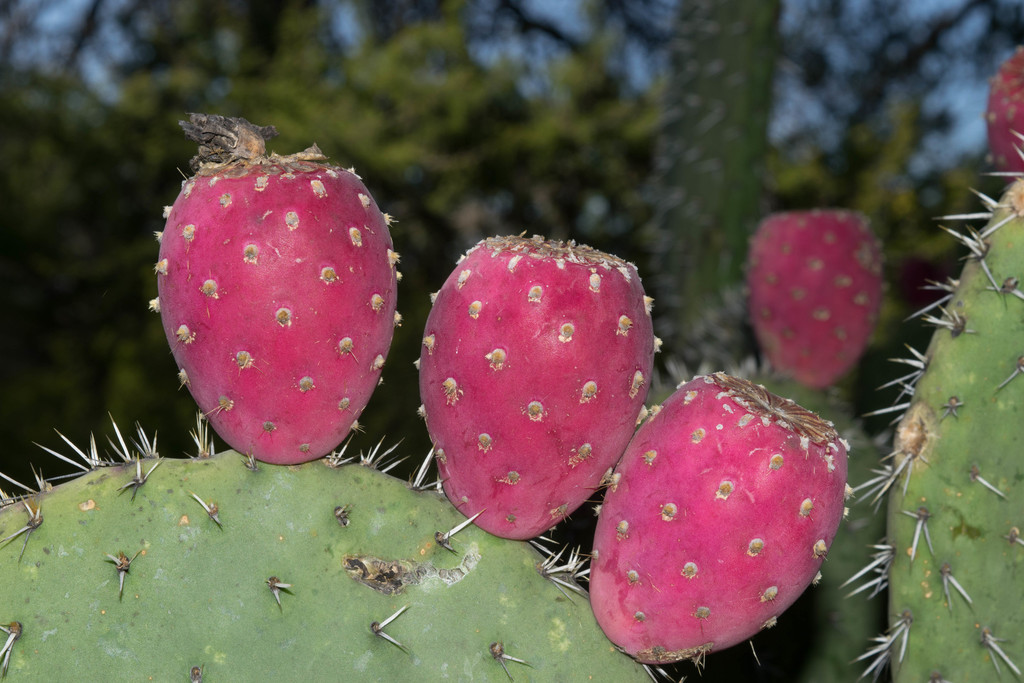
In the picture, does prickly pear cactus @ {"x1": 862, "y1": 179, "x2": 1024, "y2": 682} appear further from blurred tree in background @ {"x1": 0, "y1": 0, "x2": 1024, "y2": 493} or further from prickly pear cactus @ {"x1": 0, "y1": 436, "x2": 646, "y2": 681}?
blurred tree in background @ {"x1": 0, "y1": 0, "x2": 1024, "y2": 493}

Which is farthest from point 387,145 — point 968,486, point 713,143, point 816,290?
point 968,486

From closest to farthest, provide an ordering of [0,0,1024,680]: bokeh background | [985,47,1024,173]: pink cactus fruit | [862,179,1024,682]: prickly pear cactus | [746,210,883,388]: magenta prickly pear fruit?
[862,179,1024,682]: prickly pear cactus → [985,47,1024,173]: pink cactus fruit → [746,210,883,388]: magenta prickly pear fruit → [0,0,1024,680]: bokeh background

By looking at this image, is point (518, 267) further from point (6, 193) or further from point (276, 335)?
point (6, 193)

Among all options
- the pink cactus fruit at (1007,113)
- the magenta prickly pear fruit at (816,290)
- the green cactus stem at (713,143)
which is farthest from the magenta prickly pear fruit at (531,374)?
the green cactus stem at (713,143)

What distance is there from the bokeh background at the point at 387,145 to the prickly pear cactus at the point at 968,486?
269 centimetres

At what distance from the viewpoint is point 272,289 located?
86 centimetres

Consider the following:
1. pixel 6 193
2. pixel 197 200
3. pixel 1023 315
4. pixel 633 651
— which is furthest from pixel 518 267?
pixel 6 193

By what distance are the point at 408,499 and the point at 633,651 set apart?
29cm

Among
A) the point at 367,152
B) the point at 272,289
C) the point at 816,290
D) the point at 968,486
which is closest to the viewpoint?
the point at 272,289

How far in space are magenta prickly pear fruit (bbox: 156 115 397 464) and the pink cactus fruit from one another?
109 cm

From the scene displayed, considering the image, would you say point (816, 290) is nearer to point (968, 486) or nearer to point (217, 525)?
point (968, 486)

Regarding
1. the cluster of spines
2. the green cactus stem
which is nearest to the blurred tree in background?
the green cactus stem

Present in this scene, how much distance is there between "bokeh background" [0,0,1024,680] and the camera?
4297 mm

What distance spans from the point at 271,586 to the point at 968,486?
821 millimetres
